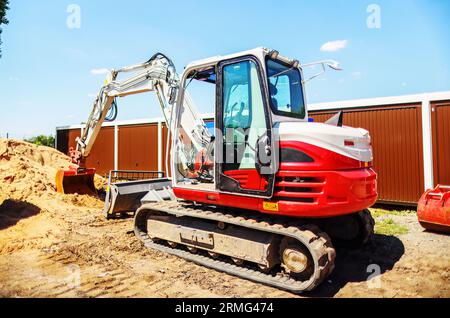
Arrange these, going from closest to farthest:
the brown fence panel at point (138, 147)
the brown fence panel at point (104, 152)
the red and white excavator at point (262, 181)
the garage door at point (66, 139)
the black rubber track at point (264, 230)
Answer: the black rubber track at point (264, 230) < the red and white excavator at point (262, 181) < the brown fence panel at point (138, 147) < the brown fence panel at point (104, 152) < the garage door at point (66, 139)

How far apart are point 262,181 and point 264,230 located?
0.60 metres

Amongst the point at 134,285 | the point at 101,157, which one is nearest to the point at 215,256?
the point at 134,285

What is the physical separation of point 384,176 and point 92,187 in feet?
27.0

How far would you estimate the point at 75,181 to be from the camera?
8.89 m

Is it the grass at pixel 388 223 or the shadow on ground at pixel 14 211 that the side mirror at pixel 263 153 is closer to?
the grass at pixel 388 223

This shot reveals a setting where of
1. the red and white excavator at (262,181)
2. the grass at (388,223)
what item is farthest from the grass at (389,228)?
the red and white excavator at (262,181)

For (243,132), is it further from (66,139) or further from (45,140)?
(45,140)

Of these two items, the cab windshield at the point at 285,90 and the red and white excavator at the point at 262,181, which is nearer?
the red and white excavator at the point at 262,181

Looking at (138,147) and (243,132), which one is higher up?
(138,147)

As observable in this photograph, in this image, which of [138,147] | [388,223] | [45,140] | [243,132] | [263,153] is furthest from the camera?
[45,140]

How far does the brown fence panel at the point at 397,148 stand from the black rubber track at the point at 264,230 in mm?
6059

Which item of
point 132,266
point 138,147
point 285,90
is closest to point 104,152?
point 138,147

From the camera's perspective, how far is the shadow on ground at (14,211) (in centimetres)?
695
